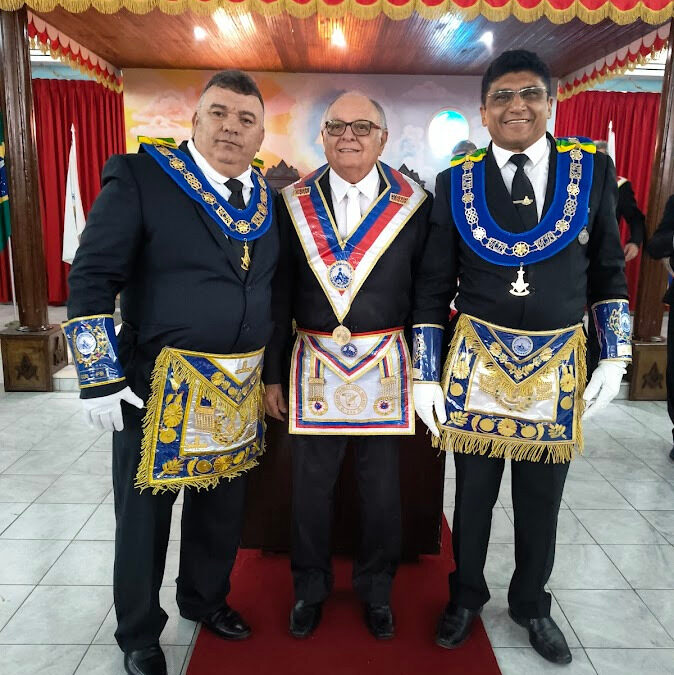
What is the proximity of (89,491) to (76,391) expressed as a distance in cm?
172

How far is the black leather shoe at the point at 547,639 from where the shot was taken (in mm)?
1818

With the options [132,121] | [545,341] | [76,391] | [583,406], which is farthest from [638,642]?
[132,121]

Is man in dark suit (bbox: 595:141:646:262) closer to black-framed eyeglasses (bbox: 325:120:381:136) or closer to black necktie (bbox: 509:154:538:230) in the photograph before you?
black necktie (bbox: 509:154:538:230)

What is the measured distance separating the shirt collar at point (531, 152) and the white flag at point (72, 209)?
6.35 meters

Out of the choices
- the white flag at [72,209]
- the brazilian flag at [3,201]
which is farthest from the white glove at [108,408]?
the white flag at [72,209]

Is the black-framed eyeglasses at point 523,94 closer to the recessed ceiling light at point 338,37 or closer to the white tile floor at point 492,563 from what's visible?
the white tile floor at point 492,563

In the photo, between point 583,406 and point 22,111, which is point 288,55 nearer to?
point 22,111

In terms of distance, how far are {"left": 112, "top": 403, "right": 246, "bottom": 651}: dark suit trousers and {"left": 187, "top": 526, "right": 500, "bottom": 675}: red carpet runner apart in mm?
153

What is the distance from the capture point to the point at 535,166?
1.66 metres

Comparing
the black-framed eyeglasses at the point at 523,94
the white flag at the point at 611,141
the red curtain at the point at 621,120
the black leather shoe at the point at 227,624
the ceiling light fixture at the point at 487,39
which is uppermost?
the ceiling light fixture at the point at 487,39

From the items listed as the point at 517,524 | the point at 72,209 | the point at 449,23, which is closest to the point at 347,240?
the point at 517,524

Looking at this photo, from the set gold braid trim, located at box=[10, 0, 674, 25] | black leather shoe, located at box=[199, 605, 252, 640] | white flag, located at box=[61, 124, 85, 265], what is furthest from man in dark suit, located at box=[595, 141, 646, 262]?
white flag, located at box=[61, 124, 85, 265]

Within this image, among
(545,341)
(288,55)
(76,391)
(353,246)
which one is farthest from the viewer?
(288,55)

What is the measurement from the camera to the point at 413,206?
1.81 m
